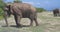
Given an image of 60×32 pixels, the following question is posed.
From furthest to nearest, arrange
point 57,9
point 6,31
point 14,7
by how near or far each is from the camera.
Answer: point 57,9, point 14,7, point 6,31

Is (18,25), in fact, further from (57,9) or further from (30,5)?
(57,9)

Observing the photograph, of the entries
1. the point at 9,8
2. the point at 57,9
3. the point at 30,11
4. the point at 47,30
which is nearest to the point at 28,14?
the point at 30,11

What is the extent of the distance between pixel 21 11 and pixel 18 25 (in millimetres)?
902

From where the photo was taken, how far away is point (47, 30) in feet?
47.9

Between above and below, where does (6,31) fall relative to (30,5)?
below

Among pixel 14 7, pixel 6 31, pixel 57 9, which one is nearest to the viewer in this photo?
pixel 6 31

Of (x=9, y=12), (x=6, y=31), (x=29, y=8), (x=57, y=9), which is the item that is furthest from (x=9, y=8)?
(x=57, y=9)

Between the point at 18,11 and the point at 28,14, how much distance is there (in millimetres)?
771

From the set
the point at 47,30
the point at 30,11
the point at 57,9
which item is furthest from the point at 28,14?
the point at 57,9

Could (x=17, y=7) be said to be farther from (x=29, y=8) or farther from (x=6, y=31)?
(x=6, y=31)

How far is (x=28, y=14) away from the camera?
16531mm

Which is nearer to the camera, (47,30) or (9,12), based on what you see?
(47,30)

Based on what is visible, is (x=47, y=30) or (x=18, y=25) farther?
(x=18, y=25)

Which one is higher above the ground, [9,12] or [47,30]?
[9,12]
